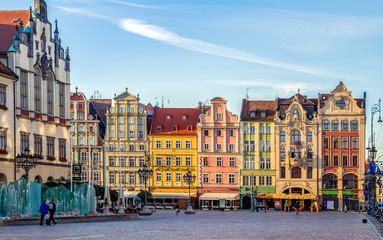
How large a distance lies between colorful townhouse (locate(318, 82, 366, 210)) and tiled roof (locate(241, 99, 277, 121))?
23.0 feet

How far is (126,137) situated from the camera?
10731 centimetres

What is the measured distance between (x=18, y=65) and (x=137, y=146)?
46946 mm

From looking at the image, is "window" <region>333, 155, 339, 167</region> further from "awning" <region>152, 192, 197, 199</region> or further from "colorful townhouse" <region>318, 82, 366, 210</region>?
"awning" <region>152, 192, 197, 199</region>

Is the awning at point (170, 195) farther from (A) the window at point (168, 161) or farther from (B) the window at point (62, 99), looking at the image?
(B) the window at point (62, 99)

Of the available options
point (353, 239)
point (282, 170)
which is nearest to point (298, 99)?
point (282, 170)

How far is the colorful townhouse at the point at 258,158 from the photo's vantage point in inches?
4218

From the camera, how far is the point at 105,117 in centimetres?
11206

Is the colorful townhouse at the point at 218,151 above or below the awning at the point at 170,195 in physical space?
above

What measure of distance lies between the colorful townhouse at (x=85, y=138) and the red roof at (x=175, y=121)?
8.21 metres

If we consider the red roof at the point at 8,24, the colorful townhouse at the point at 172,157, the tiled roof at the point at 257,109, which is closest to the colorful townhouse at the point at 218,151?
the colorful townhouse at the point at 172,157

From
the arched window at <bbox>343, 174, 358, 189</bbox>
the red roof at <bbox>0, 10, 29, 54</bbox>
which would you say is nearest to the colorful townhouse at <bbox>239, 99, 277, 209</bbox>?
the arched window at <bbox>343, 174, 358, 189</bbox>

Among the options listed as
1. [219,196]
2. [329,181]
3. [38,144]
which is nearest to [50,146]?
[38,144]

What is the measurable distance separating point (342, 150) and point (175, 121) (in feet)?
A: 78.6

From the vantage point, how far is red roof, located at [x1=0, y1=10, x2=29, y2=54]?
206 feet
